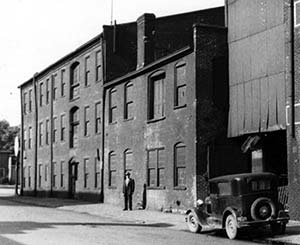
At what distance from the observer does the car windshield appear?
1708 centimetres

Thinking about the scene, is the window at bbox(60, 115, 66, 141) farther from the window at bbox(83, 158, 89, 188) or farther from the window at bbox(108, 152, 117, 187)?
the window at bbox(108, 152, 117, 187)

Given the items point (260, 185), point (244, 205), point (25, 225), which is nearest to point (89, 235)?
point (25, 225)

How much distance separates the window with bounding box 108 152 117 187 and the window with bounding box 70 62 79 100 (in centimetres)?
797

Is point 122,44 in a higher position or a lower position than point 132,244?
higher

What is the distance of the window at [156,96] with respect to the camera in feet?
94.8

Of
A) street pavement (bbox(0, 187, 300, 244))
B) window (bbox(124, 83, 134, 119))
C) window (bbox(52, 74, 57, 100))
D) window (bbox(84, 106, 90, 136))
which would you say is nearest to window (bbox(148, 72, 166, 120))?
window (bbox(124, 83, 134, 119))

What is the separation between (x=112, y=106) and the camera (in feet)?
115

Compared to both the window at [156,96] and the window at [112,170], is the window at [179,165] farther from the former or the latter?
the window at [112,170]

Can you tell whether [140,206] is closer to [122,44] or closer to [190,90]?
[190,90]

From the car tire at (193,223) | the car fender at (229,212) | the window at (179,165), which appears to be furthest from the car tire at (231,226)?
the window at (179,165)

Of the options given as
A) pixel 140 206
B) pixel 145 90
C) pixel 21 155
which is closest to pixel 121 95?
pixel 145 90

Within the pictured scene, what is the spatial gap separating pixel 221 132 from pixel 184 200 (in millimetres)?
3250

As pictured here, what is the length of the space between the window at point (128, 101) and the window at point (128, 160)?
189 centimetres

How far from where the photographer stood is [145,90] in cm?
3017
